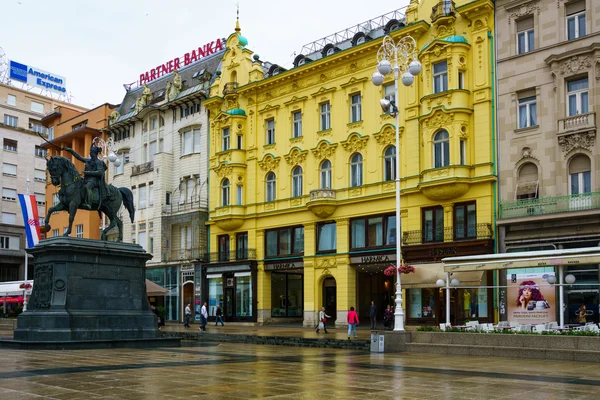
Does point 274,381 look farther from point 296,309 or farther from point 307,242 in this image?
point 296,309

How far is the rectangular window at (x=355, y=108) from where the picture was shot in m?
47.6

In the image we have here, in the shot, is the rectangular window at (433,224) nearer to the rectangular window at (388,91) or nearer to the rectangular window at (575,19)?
the rectangular window at (388,91)

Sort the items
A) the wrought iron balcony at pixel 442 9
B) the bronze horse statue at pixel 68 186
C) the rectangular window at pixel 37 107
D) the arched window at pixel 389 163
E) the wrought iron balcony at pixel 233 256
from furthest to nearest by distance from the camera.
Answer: the rectangular window at pixel 37 107, the wrought iron balcony at pixel 233 256, the arched window at pixel 389 163, the wrought iron balcony at pixel 442 9, the bronze horse statue at pixel 68 186

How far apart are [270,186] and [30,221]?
56.7 ft

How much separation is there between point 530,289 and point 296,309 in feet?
75.8

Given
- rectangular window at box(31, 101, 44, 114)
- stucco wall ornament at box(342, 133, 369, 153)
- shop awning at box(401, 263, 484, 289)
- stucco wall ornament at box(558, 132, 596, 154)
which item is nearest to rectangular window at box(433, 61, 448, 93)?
stucco wall ornament at box(342, 133, 369, 153)

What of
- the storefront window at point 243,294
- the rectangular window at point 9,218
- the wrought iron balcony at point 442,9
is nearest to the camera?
the wrought iron balcony at point 442,9

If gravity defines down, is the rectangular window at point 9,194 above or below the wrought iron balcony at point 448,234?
above

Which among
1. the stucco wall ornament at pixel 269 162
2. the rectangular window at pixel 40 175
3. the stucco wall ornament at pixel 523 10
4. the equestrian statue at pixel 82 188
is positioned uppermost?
the stucco wall ornament at pixel 523 10

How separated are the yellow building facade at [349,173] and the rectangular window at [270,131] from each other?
141 millimetres

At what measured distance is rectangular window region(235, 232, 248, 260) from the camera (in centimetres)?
5450

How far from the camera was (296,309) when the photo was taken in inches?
2165

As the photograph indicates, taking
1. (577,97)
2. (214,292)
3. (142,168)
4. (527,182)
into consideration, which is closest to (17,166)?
(142,168)

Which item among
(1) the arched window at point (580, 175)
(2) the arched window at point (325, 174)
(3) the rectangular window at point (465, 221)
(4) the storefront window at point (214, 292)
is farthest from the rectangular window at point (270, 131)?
(1) the arched window at point (580, 175)
